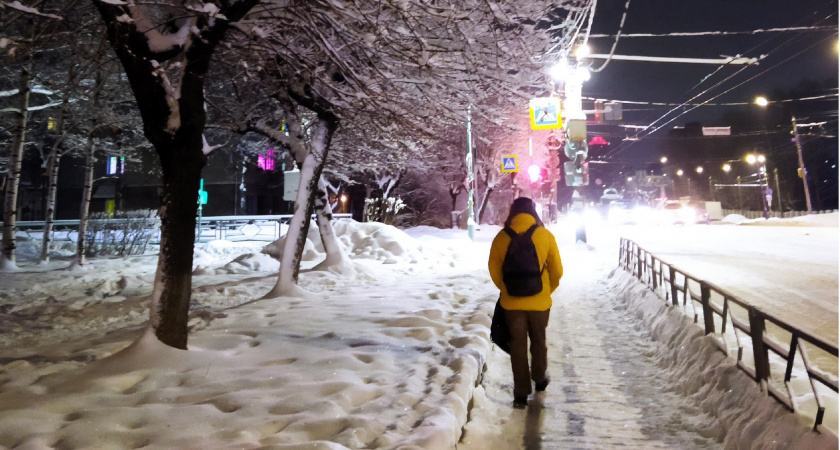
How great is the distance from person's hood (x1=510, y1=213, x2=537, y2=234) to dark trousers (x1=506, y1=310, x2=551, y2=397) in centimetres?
75

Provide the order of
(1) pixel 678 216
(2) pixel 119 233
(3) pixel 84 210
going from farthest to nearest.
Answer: (1) pixel 678 216
(2) pixel 119 233
(3) pixel 84 210

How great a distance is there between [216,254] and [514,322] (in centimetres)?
1597

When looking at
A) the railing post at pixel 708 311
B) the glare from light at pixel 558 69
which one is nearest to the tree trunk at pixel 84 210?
the glare from light at pixel 558 69

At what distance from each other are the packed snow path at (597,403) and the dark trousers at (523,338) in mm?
258

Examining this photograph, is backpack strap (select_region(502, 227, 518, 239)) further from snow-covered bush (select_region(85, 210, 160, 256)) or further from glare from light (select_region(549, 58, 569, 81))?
snow-covered bush (select_region(85, 210, 160, 256))

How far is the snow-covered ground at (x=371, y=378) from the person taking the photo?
3545 mm

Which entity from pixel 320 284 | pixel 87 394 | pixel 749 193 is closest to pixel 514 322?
pixel 87 394

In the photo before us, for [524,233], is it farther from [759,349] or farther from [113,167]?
[113,167]

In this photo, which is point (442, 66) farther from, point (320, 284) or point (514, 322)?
point (320, 284)

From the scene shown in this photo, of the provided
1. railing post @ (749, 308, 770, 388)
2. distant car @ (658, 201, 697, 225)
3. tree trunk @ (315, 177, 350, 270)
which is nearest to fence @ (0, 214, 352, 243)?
tree trunk @ (315, 177, 350, 270)

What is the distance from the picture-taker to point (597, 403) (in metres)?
4.77

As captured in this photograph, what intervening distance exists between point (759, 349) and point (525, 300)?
1859 mm

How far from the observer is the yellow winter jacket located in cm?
447

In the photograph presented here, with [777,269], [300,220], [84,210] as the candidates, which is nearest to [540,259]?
[300,220]
